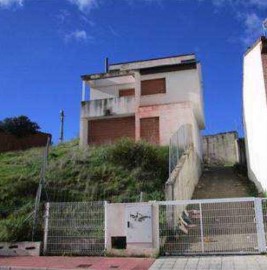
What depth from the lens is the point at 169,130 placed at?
2631 cm

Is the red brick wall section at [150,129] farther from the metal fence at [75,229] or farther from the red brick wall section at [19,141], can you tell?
the metal fence at [75,229]

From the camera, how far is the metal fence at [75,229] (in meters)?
12.0

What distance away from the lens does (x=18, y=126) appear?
30.8m

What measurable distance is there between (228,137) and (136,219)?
24.8 m

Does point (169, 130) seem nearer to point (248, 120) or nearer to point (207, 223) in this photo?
point (248, 120)

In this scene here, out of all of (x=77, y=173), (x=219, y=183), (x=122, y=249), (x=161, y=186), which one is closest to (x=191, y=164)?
(x=219, y=183)

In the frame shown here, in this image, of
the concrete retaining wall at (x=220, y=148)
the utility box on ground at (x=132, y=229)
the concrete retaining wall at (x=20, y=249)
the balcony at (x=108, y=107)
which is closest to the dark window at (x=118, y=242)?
the utility box on ground at (x=132, y=229)

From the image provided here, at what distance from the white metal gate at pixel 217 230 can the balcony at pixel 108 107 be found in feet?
50.2

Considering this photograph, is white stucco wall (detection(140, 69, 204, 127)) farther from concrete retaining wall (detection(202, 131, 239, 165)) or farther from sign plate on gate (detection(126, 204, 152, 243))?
sign plate on gate (detection(126, 204, 152, 243))

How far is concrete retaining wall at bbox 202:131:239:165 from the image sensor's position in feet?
113

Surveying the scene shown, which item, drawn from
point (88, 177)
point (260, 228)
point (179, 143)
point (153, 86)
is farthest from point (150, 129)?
point (260, 228)

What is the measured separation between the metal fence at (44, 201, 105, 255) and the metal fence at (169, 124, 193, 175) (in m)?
→ 5.59

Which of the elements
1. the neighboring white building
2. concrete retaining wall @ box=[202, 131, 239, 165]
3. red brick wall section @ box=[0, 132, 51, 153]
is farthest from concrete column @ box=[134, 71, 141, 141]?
concrete retaining wall @ box=[202, 131, 239, 165]

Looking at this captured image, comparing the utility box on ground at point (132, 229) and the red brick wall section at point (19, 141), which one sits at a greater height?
the red brick wall section at point (19, 141)
